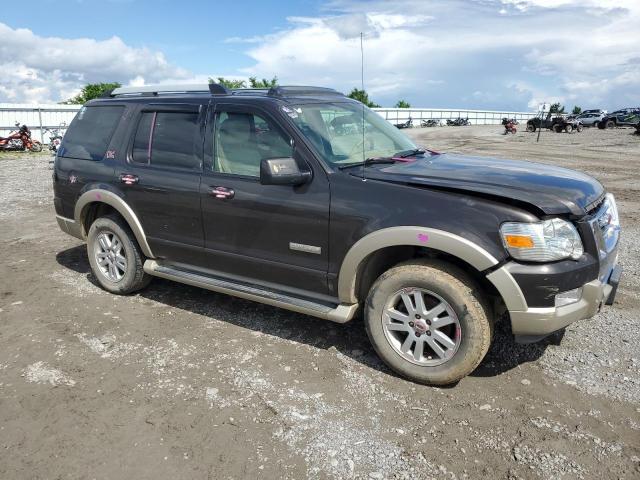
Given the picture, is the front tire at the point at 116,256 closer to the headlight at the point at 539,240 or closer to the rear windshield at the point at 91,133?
the rear windshield at the point at 91,133

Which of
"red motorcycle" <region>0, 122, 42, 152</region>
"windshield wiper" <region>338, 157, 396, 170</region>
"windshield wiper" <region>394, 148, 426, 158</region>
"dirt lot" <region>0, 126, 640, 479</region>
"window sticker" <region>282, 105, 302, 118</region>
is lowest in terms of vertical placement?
"dirt lot" <region>0, 126, 640, 479</region>

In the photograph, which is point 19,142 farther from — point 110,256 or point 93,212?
point 110,256

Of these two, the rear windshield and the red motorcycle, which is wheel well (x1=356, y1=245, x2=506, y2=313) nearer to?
the rear windshield

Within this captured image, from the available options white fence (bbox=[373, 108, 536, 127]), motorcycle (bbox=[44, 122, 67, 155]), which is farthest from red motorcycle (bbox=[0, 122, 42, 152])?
white fence (bbox=[373, 108, 536, 127])

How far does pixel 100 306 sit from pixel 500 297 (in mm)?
3678

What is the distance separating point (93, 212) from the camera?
5.40 m

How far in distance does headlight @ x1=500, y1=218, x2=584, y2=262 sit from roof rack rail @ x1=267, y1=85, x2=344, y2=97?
2132 mm

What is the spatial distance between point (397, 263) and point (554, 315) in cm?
105

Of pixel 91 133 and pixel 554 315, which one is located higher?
pixel 91 133

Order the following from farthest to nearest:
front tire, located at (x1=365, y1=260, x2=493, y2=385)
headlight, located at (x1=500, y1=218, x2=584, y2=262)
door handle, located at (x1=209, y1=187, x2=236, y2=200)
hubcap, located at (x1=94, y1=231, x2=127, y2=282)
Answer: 1. hubcap, located at (x1=94, y1=231, x2=127, y2=282)
2. door handle, located at (x1=209, y1=187, x2=236, y2=200)
3. front tire, located at (x1=365, y1=260, x2=493, y2=385)
4. headlight, located at (x1=500, y1=218, x2=584, y2=262)

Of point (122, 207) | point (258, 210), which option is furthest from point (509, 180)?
point (122, 207)

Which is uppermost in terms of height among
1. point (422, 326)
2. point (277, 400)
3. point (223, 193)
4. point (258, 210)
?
point (223, 193)

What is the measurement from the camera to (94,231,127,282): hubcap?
5.18 meters

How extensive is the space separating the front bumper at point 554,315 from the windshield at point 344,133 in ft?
5.29
